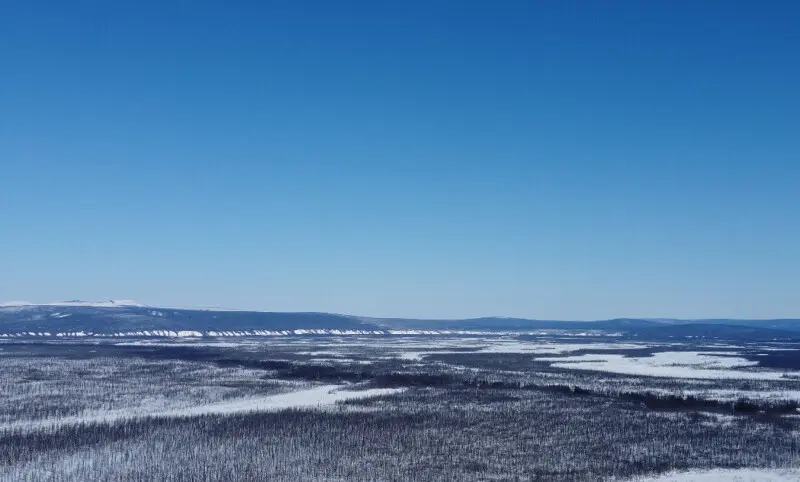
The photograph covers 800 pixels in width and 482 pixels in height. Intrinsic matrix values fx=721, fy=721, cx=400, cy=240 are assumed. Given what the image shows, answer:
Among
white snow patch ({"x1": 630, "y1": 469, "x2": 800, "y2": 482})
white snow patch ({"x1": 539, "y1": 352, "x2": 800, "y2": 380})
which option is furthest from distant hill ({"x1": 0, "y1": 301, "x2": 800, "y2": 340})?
white snow patch ({"x1": 630, "y1": 469, "x2": 800, "y2": 482})

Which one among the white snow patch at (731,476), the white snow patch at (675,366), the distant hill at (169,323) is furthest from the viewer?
the distant hill at (169,323)

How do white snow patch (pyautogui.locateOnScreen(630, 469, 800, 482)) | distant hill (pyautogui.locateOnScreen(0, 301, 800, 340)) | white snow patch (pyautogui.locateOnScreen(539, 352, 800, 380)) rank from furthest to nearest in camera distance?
1. distant hill (pyautogui.locateOnScreen(0, 301, 800, 340))
2. white snow patch (pyautogui.locateOnScreen(539, 352, 800, 380))
3. white snow patch (pyautogui.locateOnScreen(630, 469, 800, 482))

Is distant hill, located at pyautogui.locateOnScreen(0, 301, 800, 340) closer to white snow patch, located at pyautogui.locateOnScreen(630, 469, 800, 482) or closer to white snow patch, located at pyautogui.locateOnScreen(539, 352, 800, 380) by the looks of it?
white snow patch, located at pyautogui.locateOnScreen(539, 352, 800, 380)

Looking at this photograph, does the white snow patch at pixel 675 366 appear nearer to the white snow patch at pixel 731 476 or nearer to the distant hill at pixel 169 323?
the white snow patch at pixel 731 476

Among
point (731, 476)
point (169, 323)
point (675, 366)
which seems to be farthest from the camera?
point (169, 323)

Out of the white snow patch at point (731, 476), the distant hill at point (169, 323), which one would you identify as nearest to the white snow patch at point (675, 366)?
the white snow patch at point (731, 476)

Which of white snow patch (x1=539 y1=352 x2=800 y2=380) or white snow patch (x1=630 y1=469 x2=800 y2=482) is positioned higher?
white snow patch (x1=539 y1=352 x2=800 y2=380)

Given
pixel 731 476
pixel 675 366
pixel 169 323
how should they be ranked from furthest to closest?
1. pixel 169 323
2. pixel 675 366
3. pixel 731 476

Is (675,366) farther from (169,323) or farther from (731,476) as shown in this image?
(169,323)

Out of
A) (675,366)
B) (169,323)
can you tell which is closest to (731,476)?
(675,366)

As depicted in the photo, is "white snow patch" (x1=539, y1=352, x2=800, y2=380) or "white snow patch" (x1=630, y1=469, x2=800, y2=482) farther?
"white snow patch" (x1=539, y1=352, x2=800, y2=380)

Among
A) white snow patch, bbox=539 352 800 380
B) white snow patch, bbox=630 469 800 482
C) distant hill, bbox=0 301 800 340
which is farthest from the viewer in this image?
distant hill, bbox=0 301 800 340

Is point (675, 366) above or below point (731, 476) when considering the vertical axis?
above

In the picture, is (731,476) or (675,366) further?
(675,366)
